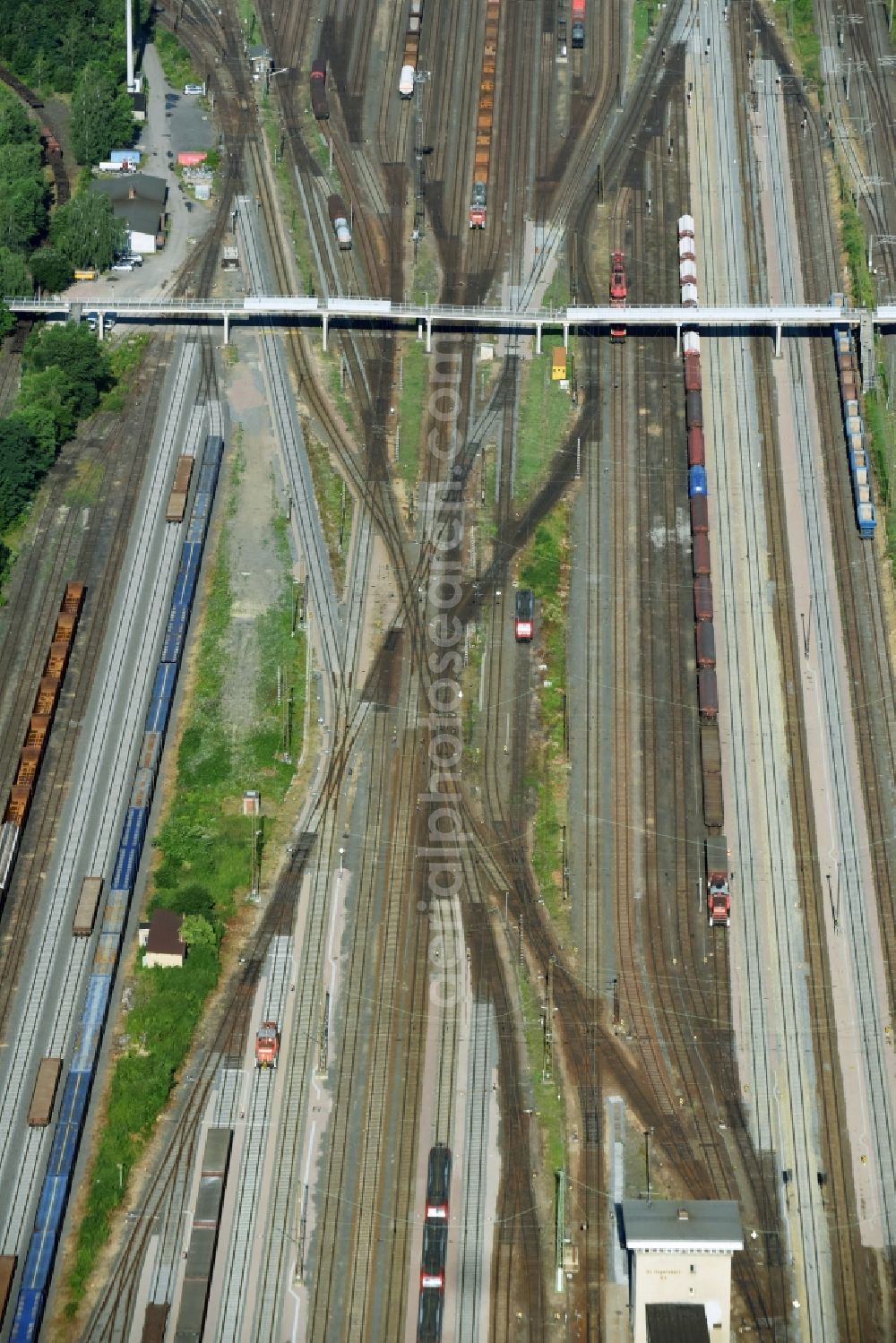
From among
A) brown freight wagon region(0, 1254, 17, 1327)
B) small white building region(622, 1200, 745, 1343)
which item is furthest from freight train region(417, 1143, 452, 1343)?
brown freight wagon region(0, 1254, 17, 1327)

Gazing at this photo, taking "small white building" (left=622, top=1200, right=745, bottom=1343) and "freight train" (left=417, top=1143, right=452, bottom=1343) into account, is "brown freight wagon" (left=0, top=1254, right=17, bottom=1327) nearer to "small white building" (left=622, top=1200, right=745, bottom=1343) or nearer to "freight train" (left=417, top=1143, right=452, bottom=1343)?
"freight train" (left=417, top=1143, right=452, bottom=1343)

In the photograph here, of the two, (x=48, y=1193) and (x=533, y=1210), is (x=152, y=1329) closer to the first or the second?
(x=48, y=1193)

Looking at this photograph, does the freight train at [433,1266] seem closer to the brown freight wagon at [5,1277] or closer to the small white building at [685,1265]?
the small white building at [685,1265]

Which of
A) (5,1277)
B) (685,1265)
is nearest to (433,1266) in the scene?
(685,1265)

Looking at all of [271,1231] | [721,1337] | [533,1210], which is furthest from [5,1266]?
[721,1337]

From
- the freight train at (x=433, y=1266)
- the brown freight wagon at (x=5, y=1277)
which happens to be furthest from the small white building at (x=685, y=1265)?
the brown freight wagon at (x=5, y=1277)

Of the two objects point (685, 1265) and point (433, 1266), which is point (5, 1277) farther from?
point (685, 1265)
